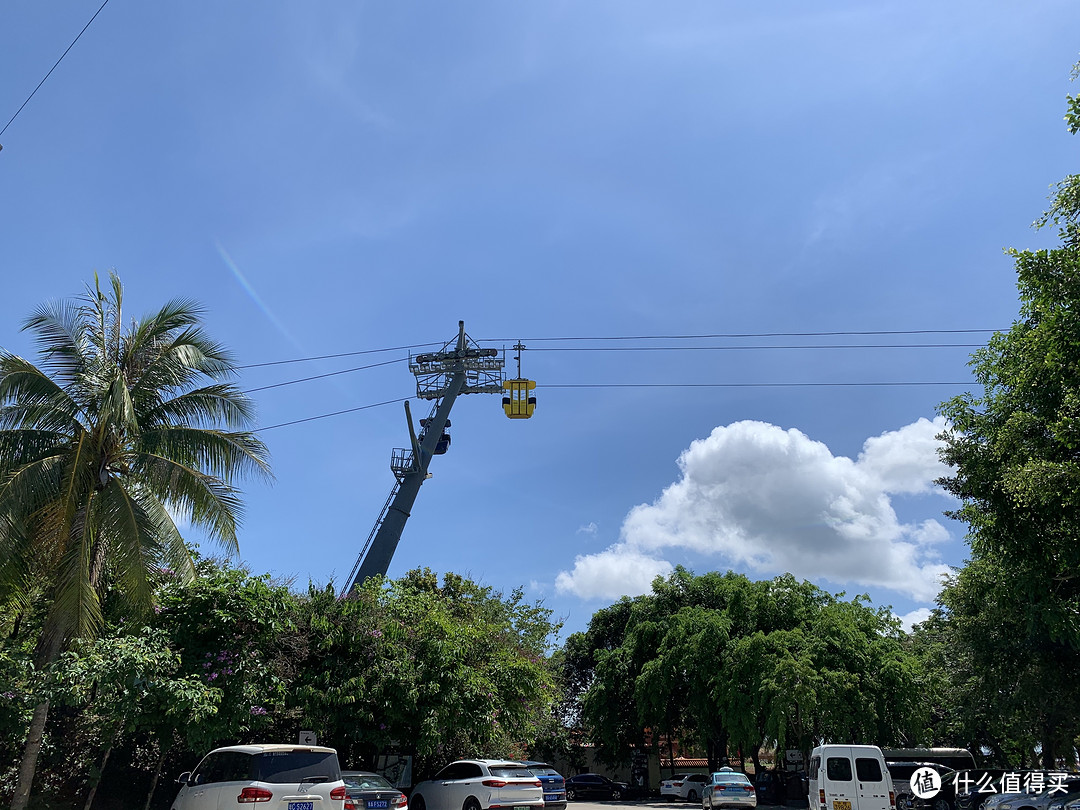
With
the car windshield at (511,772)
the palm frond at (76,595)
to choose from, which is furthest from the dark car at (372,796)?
the palm frond at (76,595)

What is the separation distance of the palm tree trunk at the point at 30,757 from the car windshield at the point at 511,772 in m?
8.27

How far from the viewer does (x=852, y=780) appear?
1725 centimetres

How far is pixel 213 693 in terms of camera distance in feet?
46.9

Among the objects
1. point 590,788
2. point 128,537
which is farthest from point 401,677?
point 590,788

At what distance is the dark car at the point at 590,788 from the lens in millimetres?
37219

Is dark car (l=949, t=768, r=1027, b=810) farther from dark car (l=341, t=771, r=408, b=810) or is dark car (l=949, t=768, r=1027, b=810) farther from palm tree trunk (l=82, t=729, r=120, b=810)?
palm tree trunk (l=82, t=729, r=120, b=810)

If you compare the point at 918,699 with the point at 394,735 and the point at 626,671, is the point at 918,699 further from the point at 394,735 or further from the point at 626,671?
→ the point at 394,735

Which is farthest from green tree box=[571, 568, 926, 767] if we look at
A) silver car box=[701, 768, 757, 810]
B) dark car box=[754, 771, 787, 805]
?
silver car box=[701, 768, 757, 810]

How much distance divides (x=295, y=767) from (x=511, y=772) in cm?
614

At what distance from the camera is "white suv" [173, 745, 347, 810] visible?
1079 cm

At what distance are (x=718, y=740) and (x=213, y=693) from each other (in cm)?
2593

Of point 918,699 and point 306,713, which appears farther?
point 918,699

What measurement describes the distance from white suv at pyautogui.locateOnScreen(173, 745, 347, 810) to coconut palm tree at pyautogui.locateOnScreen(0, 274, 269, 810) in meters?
4.06

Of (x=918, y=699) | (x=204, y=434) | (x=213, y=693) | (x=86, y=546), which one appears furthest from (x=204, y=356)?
(x=918, y=699)
